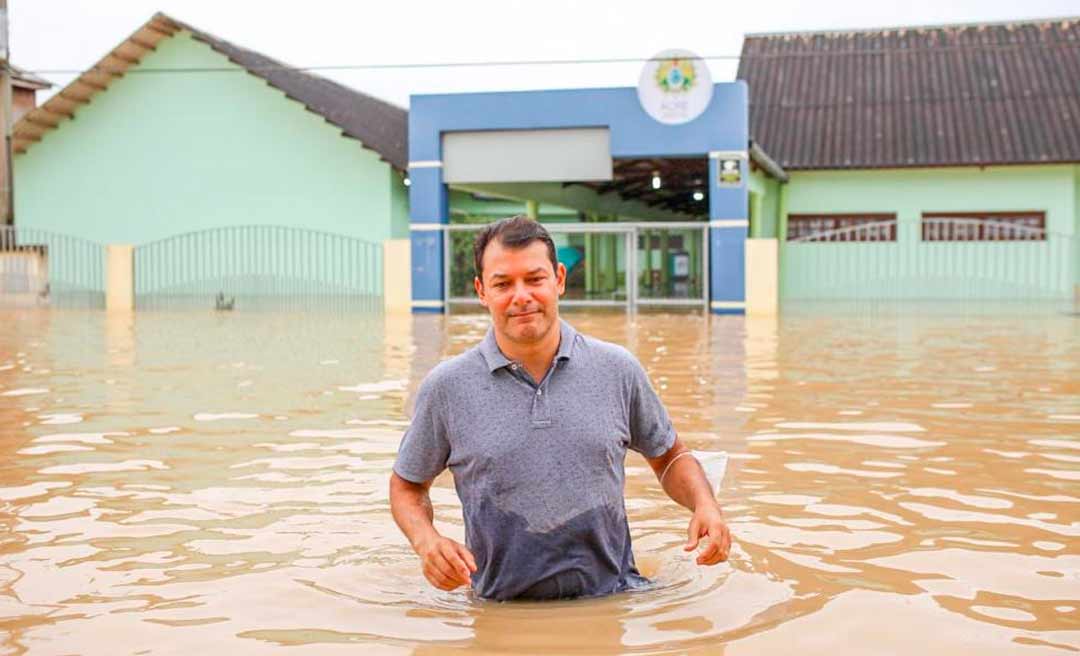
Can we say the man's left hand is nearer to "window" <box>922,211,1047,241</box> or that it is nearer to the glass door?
the glass door

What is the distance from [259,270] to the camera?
1325 inches

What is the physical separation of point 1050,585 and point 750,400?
598 cm

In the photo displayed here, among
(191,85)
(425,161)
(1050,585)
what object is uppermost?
(191,85)

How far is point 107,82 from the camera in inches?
1383

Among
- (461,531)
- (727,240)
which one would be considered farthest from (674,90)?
(461,531)

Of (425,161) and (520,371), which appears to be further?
(425,161)

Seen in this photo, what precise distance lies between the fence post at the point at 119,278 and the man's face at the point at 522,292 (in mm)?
29735

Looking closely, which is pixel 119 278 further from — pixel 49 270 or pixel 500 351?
pixel 500 351

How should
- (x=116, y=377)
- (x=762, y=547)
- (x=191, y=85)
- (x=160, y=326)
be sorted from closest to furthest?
1. (x=762, y=547)
2. (x=116, y=377)
3. (x=160, y=326)
4. (x=191, y=85)

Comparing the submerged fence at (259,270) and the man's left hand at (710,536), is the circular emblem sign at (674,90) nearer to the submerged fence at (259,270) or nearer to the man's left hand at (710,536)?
the submerged fence at (259,270)

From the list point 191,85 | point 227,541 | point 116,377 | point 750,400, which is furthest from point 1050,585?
point 191,85

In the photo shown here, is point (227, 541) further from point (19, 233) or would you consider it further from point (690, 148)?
point (19, 233)

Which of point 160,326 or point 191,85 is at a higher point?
point 191,85

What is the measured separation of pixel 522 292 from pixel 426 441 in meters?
0.56
